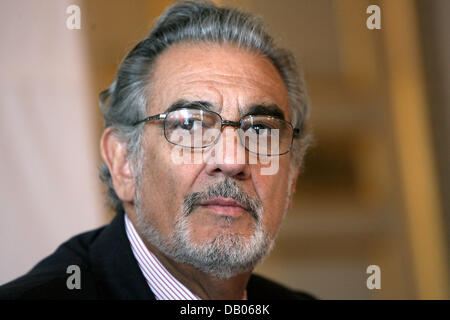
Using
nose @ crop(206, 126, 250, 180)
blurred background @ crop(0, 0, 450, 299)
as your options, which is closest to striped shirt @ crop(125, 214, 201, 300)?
nose @ crop(206, 126, 250, 180)

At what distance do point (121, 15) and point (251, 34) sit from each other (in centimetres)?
85

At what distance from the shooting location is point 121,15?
219 centimetres

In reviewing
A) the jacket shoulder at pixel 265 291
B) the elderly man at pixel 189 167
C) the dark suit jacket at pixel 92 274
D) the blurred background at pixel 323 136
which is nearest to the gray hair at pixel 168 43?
the elderly man at pixel 189 167

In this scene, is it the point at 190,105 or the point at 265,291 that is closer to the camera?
the point at 190,105

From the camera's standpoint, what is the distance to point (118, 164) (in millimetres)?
1628

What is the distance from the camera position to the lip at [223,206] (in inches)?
51.8

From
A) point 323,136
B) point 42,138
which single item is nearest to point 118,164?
point 42,138

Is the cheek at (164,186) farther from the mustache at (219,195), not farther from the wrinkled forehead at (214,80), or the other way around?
the wrinkled forehead at (214,80)

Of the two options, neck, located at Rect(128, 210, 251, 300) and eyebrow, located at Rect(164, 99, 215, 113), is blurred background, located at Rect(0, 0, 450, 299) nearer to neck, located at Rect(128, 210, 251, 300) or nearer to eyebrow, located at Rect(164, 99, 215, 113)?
eyebrow, located at Rect(164, 99, 215, 113)

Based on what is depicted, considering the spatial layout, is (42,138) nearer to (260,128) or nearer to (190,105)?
(190,105)

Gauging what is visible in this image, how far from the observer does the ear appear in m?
1.58

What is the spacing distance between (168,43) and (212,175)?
0.54 metres

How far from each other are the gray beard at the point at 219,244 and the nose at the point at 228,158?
34mm
